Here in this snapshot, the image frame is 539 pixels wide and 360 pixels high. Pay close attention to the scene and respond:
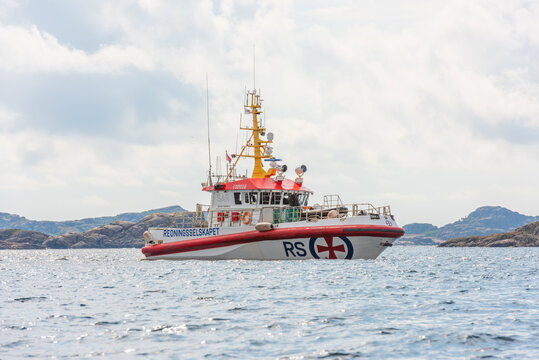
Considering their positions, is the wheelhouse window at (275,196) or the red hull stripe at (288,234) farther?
the wheelhouse window at (275,196)

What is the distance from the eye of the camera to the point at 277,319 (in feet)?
41.3

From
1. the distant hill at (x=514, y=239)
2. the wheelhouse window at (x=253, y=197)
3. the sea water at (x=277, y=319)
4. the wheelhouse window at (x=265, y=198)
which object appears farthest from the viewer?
the distant hill at (x=514, y=239)

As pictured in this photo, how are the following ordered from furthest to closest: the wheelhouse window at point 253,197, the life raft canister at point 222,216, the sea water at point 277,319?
the life raft canister at point 222,216 → the wheelhouse window at point 253,197 → the sea water at point 277,319

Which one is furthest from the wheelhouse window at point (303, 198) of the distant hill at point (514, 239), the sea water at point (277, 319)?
the distant hill at point (514, 239)

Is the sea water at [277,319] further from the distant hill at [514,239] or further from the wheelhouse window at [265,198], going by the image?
the distant hill at [514,239]

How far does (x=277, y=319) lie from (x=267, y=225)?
55.0 feet

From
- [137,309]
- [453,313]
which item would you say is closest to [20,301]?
[137,309]

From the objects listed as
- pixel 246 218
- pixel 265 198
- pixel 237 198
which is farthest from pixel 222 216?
pixel 265 198

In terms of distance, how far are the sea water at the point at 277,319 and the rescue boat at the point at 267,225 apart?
660cm

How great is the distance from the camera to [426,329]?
11320 millimetres

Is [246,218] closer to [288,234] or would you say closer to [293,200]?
[293,200]

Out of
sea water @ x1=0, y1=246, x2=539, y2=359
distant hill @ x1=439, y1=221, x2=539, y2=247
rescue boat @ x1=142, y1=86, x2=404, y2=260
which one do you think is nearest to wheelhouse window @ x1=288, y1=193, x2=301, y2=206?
rescue boat @ x1=142, y1=86, x2=404, y2=260

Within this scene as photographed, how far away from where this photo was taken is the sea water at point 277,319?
9.87 meters

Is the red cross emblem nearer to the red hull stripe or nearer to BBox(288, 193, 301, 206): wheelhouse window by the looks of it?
the red hull stripe
